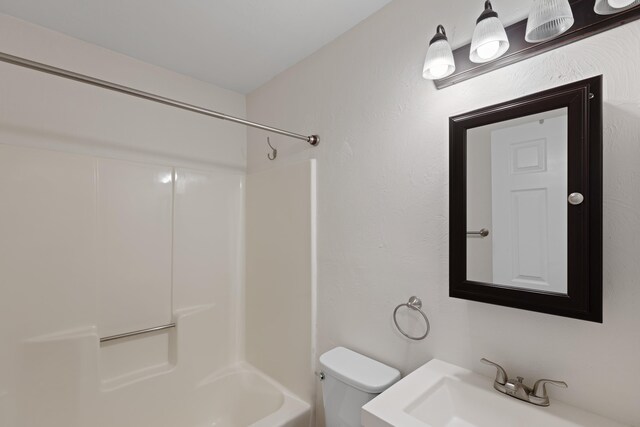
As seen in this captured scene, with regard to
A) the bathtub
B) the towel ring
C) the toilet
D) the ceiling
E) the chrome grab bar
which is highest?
the ceiling

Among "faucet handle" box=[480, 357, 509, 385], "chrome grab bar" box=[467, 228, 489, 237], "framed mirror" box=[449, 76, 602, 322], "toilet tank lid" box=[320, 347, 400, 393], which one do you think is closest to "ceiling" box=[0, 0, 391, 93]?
"framed mirror" box=[449, 76, 602, 322]

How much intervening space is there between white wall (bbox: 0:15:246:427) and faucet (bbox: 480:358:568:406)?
1752 millimetres

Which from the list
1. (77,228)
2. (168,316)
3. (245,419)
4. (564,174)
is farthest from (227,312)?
(564,174)

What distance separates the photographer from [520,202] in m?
0.98

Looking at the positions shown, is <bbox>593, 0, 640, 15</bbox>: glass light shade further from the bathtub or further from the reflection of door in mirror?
the bathtub

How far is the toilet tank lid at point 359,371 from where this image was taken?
47.8 inches

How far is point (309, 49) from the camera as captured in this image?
1.75m

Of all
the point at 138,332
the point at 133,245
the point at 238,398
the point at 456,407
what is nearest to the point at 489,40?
the point at 456,407

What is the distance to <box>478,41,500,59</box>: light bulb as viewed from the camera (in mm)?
972

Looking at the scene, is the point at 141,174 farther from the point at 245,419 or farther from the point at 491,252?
the point at 491,252

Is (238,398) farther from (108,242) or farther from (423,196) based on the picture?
(423,196)

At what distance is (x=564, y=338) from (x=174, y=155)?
2232mm

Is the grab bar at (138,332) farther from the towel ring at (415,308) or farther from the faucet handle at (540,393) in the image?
the faucet handle at (540,393)

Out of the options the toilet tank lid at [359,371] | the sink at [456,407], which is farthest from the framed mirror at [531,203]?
the toilet tank lid at [359,371]
